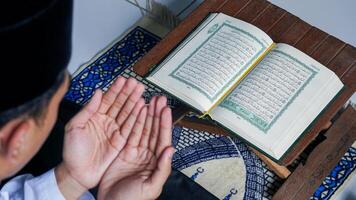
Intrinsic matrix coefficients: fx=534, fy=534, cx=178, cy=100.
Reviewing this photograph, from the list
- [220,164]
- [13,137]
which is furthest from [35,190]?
[220,164]

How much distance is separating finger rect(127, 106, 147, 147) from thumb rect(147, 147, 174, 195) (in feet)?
0.29

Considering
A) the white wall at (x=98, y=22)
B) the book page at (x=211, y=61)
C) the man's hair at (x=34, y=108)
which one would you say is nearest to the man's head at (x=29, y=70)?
the man's hair at (x=34, y=108)

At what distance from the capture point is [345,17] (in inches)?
62.1

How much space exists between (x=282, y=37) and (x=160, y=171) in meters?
0.55

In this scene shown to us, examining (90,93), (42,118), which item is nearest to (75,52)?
(90,93)

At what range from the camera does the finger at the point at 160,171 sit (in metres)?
1.00

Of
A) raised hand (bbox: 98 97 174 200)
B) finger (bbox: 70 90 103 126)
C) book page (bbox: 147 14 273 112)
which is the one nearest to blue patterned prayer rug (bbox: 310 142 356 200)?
book page (bbox: 147 14 273 112)

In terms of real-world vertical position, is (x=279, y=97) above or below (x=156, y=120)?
above

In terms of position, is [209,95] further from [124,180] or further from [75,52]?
[75,52]

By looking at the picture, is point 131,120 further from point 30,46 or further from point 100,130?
point 30,46

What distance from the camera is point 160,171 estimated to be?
1011mm

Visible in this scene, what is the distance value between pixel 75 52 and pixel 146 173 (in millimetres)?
976

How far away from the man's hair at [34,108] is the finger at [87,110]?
28 centimetres

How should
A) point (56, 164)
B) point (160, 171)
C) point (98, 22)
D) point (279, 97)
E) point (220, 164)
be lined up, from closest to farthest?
point (160, 171) → point (279, 97) → point (56, 164) → point (220, 164) → point (98, 22)
